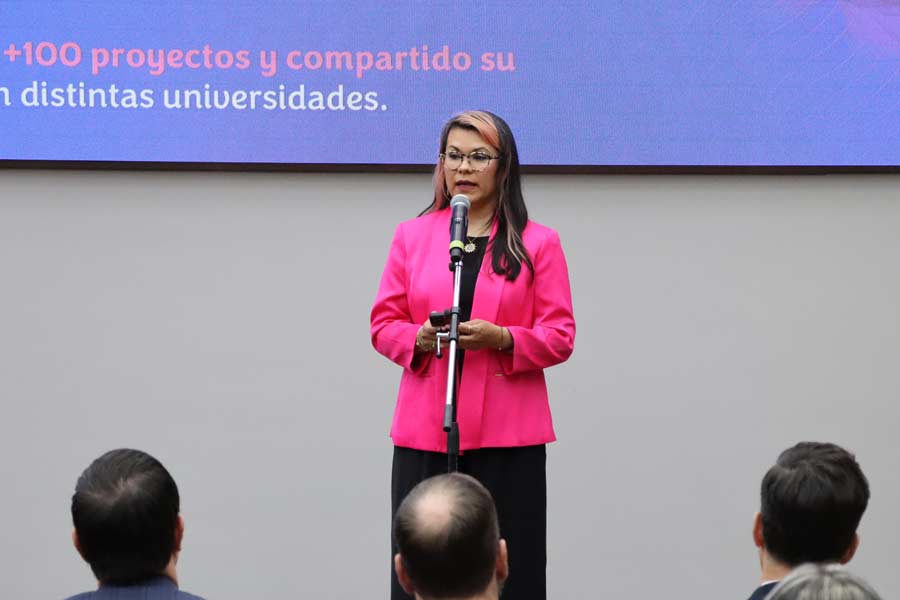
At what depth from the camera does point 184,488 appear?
3908mm

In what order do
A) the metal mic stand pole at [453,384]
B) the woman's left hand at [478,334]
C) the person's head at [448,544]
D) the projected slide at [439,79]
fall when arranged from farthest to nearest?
the projected slide at [439,79]
the woman's left hand at [478,334]
the metal mic stand pole at [453,384]
the person's head at [448,544]

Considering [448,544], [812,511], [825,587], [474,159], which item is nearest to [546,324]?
[474,159]

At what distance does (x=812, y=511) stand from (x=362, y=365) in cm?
215

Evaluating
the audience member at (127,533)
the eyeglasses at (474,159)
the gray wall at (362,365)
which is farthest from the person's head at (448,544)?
the gray wall at (362,365)

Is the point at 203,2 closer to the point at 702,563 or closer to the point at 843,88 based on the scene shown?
the point at 843,88

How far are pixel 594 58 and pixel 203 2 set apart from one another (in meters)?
1.24

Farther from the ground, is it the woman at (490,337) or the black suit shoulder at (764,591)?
the woman at (490,337)

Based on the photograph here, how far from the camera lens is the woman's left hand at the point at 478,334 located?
8.85ft

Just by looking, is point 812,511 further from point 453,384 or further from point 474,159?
point 474,159

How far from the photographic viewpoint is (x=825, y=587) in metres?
1.34

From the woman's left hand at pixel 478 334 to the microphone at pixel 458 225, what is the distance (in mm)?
171

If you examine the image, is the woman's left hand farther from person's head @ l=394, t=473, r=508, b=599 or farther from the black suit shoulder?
the black suit shoulder

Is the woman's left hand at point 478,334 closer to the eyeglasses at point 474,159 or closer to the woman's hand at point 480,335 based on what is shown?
the woman's hand at point 480,335

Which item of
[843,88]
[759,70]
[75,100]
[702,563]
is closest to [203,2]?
[75,100]
